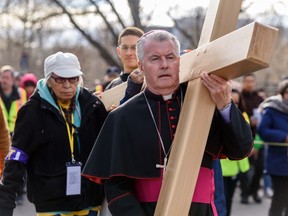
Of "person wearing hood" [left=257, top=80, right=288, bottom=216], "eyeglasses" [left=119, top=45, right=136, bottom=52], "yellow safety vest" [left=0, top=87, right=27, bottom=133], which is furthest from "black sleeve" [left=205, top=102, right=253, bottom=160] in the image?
"yellow safety vest" [left=0, top=87, right=27, bottom=133]

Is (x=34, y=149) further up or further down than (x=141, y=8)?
further down

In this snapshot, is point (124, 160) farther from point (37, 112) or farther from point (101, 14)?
point (101, 14)

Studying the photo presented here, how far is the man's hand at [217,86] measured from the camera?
2709 millimetres

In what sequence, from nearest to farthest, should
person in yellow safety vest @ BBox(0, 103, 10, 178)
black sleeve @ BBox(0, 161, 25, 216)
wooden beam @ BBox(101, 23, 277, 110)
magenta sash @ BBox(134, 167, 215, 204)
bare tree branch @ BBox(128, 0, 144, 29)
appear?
wooden beam @ BBox(101, 23, 277, 110) < magenta sash @ BBox(134, 167, 215, 204) < black sleeve @ BBox(0, 161, 25, 216) < person in yellow safety vest @ BBox(0, 103, 10, 178) < bare tree branch @ BBox(128, 0, 144, 29)

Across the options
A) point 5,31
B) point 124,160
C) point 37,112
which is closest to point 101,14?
point 37,112

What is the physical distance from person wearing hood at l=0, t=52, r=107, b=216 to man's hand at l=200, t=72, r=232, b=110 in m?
1.48

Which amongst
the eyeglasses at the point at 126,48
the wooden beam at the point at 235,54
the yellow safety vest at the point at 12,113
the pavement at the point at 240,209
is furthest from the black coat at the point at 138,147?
the yellow safety vest at the point at 12,113

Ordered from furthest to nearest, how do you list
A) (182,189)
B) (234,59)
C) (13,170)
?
(13,170)
(182,189)
(234,59)

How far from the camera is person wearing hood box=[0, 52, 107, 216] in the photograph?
3908 mm

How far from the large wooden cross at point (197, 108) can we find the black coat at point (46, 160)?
1.31 meters

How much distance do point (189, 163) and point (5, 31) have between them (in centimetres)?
3017

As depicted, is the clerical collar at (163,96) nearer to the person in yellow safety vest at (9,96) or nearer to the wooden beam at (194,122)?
the wooden beam at (194,122)

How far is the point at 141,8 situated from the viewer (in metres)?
8.52

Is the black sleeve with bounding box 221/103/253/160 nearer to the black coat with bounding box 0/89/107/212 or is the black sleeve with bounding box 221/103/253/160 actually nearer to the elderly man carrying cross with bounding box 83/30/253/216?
the elderly man carrying cross with bounding box 83/30/253/216
